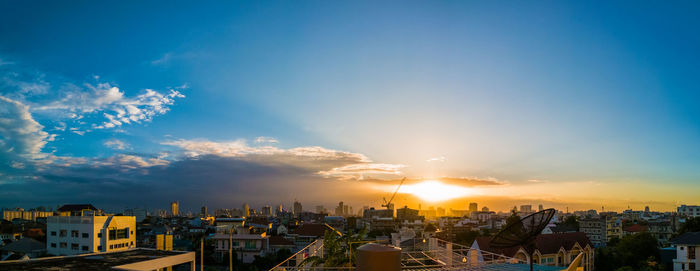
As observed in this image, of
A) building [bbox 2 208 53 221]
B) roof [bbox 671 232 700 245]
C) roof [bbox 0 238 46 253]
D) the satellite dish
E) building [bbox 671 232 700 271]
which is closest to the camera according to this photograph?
the satellite dish

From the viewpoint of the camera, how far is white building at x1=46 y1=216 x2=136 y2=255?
38.7 metres

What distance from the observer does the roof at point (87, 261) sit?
15523 mm

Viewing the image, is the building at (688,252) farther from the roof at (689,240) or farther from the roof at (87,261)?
the roof at (87,261)

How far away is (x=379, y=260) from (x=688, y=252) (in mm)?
43160

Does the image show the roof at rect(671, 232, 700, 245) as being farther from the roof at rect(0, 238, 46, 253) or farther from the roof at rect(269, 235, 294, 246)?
the roof at rect(0, 238, 46, 253)

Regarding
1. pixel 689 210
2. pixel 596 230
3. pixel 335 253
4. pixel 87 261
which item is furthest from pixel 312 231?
pixel 689 210

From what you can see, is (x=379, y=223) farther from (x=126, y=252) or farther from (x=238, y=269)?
(x=126, y=252)

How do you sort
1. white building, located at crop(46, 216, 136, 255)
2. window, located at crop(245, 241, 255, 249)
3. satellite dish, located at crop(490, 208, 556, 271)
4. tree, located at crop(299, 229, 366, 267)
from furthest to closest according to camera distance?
1. window, located at crop(245, 241, 255, 249)
2. white building, located at crop(46, 216, 136, 255)
3. tree, located at crop(299, 229, 366, 267)
4. satellite dish, located at crop(490, 208, 556, 271)

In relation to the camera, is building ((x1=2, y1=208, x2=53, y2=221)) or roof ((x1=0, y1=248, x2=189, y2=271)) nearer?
roof ((x1=0, y1=248, x2=189, y2=271))

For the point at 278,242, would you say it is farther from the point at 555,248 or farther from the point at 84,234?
the point at 555,248

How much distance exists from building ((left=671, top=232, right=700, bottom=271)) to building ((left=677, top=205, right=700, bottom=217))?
287ft

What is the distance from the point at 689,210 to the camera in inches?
4567

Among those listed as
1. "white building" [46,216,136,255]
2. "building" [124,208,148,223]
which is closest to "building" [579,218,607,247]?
"white building" [46,216,136,255]

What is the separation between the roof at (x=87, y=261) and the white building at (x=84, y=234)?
20646 millimetres
